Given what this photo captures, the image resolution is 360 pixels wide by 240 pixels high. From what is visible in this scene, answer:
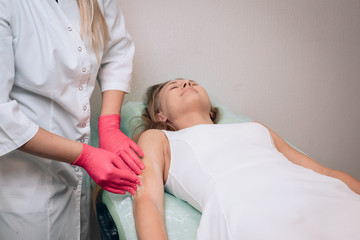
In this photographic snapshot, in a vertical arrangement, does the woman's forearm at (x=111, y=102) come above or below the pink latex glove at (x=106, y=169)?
above

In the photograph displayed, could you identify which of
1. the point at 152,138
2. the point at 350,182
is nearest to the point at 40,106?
the point at 152,138

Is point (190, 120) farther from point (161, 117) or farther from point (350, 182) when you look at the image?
point (350, 182)

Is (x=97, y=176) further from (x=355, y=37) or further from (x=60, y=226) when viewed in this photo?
(x=355, y=37)

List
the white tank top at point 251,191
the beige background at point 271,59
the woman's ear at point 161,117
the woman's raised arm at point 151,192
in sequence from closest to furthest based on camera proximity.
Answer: the white tank top at point 251,191, the woman's raised arm at point 151,192, the woman's ear at point 161,117, the beige background at point 271,59

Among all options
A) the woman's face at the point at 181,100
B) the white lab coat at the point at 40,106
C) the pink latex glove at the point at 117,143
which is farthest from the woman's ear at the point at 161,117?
the white lab coat at the point at 40,106

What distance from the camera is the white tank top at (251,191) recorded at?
0.80 metres

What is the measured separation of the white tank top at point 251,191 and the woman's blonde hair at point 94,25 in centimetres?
48

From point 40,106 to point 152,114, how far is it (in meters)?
0.61

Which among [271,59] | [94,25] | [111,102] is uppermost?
[94,25]

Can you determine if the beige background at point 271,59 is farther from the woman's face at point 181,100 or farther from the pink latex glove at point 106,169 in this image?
the pink latex glove at point 106,169

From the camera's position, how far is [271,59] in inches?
76.3

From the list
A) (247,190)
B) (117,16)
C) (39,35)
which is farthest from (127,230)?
(117,16)

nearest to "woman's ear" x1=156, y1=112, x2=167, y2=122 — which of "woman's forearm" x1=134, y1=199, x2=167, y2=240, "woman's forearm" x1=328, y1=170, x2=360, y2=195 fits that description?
"woman's forearm" x1=134, y1=199, x2=167, y2=240

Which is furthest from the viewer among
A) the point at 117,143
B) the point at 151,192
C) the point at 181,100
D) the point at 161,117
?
the point at 161,117
